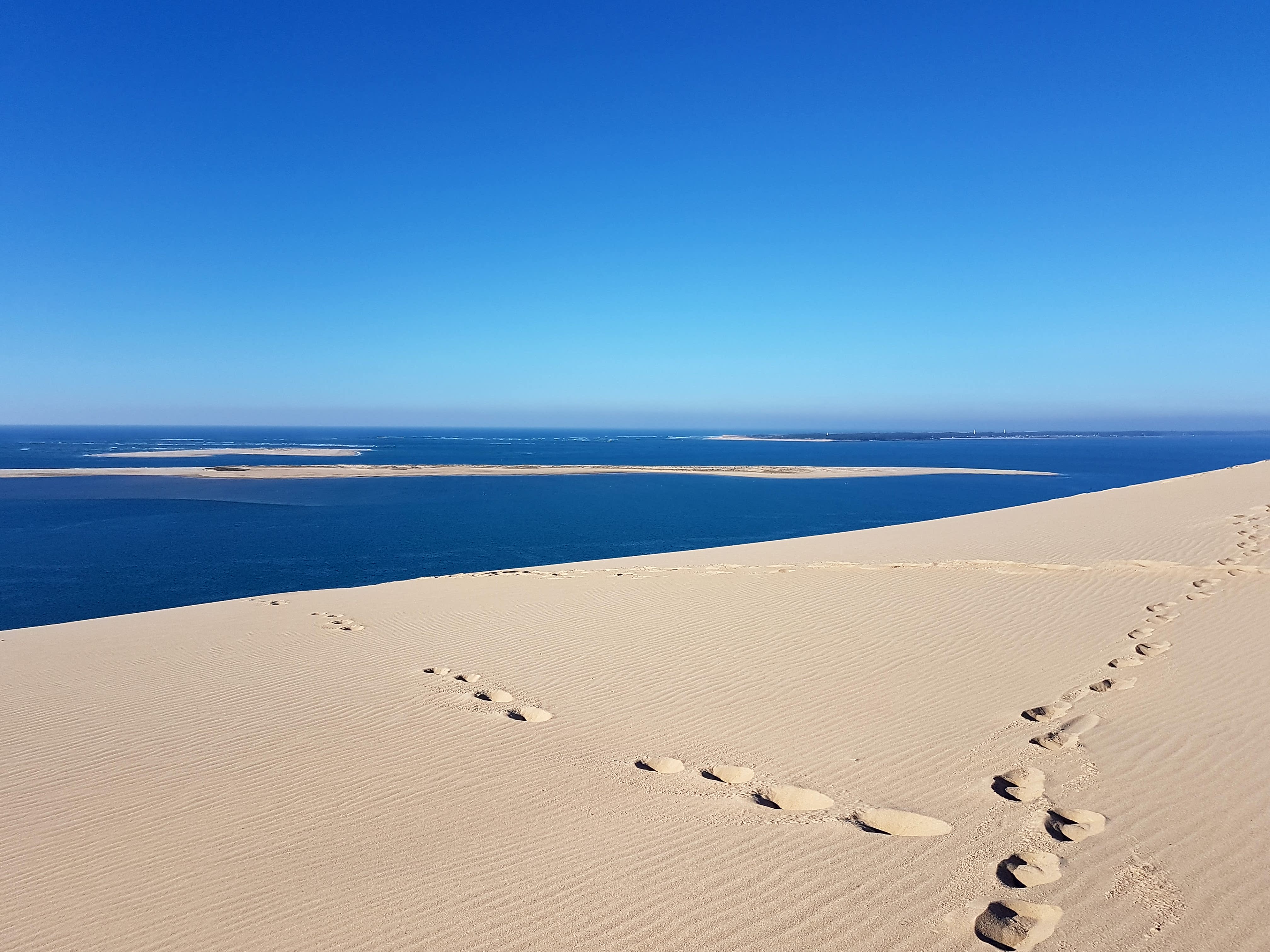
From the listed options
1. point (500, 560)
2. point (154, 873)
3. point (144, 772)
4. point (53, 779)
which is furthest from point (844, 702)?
point (500, 560)

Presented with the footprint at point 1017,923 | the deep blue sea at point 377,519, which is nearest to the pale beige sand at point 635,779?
the footprint at point 1017,923

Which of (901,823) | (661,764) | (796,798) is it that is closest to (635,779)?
(661,764)

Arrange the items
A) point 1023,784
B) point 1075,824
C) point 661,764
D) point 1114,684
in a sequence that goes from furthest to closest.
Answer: point 1114,684, point 661,764, point 1023,784, point 1075,824

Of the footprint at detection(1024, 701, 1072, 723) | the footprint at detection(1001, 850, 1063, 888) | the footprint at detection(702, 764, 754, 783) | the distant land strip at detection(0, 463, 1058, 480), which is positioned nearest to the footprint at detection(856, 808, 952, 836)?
the footprint at detection(1001, 850, 1063, 888)

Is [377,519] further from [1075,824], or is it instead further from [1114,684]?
[1075,824]

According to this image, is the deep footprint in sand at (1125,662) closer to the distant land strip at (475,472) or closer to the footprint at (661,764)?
the footprint at (661,764)

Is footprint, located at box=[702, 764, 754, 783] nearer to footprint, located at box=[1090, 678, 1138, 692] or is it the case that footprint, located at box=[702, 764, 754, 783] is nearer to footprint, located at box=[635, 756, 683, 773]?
footprint, located at box=[635, 756, 683, 773]
